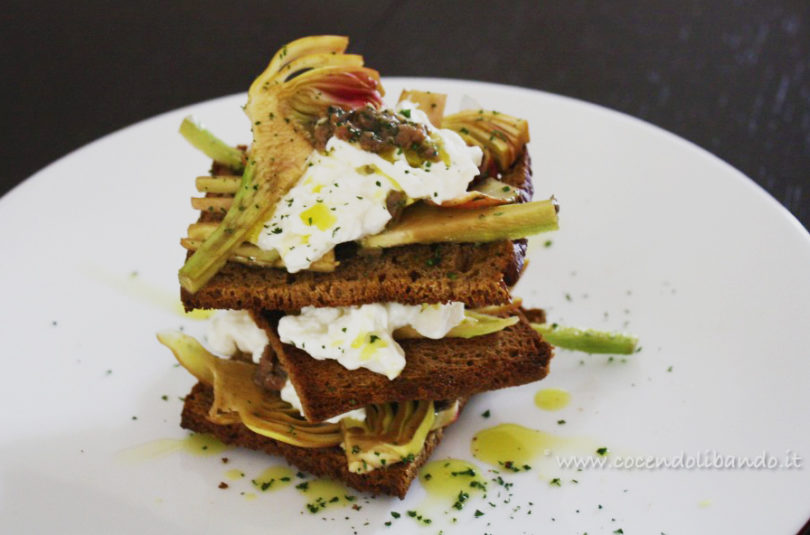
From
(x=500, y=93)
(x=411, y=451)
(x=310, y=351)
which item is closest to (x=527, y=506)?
(x=411, y=451)

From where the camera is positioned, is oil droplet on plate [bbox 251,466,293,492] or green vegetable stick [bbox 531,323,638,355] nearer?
oil droplet on plate [bbox 251,466,293,492]

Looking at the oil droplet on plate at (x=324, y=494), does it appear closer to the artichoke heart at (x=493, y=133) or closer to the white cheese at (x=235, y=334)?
the white cheese at (x=235, y=334)

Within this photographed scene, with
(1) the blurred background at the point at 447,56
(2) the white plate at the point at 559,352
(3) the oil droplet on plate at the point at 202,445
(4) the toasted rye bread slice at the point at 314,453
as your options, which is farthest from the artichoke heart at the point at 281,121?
(1) the blurred background at the point at 447,56

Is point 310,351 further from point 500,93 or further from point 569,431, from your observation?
point 500,93

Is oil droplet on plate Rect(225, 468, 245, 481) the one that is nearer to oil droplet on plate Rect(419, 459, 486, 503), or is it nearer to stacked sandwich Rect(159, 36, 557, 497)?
stacked sandwich Rect(159, 36, 557, 497)

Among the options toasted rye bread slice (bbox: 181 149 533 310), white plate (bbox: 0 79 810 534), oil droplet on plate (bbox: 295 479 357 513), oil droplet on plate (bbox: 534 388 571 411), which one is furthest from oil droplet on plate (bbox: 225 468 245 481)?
oil droplet on plate (bbox: 534 388 571 411)

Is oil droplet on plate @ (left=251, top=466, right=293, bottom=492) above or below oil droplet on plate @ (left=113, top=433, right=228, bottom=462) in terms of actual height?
Answer: below

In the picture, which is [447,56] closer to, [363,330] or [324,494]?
[363,330]
